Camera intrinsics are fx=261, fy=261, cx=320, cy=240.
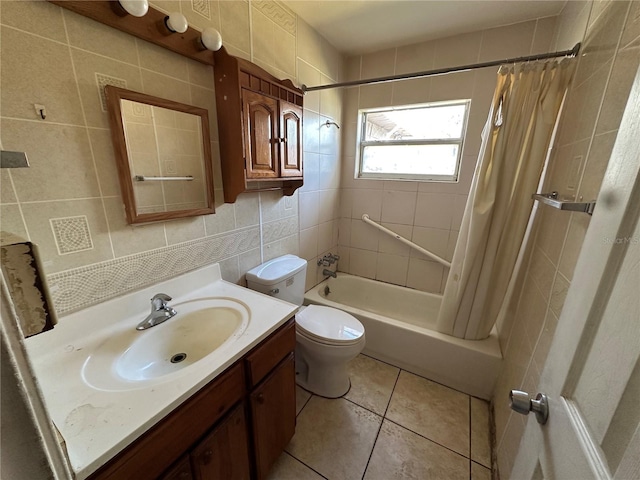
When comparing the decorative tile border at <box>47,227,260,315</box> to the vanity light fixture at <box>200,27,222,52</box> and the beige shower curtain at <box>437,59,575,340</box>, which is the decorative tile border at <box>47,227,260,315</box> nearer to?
the vanity light fixture at <box>200,27,222,52</box>

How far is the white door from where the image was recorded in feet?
1.20

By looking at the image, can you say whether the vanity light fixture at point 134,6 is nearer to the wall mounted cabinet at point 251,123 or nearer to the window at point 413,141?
the wall mounted cabinet at point 251,123

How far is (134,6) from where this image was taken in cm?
82

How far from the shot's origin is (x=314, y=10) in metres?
1.58

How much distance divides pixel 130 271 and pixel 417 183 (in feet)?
6.60

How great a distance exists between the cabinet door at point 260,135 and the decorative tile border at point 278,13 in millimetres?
508

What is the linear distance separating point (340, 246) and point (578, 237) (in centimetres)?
188

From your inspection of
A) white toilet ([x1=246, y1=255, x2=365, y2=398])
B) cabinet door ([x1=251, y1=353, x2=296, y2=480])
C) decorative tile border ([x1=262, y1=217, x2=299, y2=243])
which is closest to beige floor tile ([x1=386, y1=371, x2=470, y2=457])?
white toilet ([x1=246, y1=255, x2=365, y2=398])

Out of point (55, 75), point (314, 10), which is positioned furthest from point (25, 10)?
point (314, 10)

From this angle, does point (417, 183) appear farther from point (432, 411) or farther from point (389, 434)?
point (389, 434)

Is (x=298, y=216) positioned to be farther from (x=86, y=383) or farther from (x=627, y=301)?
(x=627, y=301)

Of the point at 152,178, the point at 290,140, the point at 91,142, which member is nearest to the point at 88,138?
the point at 91,142

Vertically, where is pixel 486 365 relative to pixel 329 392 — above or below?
above

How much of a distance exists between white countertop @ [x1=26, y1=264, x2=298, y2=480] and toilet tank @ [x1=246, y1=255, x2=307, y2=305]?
291 mm
